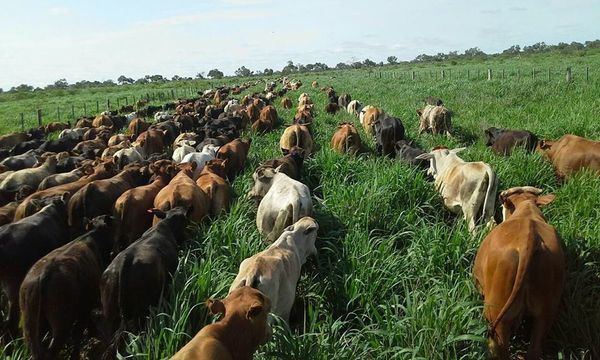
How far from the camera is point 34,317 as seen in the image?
445 centimetres

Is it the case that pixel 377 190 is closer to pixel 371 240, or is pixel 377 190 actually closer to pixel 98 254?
pixel 371 240

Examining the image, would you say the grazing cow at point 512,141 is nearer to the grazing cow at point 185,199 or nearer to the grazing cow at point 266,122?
the grazing cow at point 185,199

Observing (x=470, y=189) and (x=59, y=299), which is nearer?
(x=59, y=299)

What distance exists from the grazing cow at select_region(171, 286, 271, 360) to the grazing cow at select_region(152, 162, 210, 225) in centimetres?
270

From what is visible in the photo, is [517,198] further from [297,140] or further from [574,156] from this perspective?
[297,140]

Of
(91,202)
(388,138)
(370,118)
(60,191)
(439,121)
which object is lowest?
(91,202)

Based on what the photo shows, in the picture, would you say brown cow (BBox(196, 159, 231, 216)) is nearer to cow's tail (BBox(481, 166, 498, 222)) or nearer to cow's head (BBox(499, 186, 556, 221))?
cow's tail (BBox(481, 166, 498, 222))

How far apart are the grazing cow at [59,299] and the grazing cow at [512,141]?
8.09 metres

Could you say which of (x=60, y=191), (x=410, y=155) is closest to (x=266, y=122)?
(x=410, y=155)

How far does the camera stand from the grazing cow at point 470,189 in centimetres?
654

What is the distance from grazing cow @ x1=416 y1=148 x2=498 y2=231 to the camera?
21.5 feet

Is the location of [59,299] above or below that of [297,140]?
below

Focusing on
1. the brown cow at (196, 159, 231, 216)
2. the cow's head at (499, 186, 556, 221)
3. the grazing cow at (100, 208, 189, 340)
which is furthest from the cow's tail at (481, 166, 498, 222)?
the grazing cow at (100, 208, 189, 340)

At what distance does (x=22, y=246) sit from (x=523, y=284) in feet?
16.1
